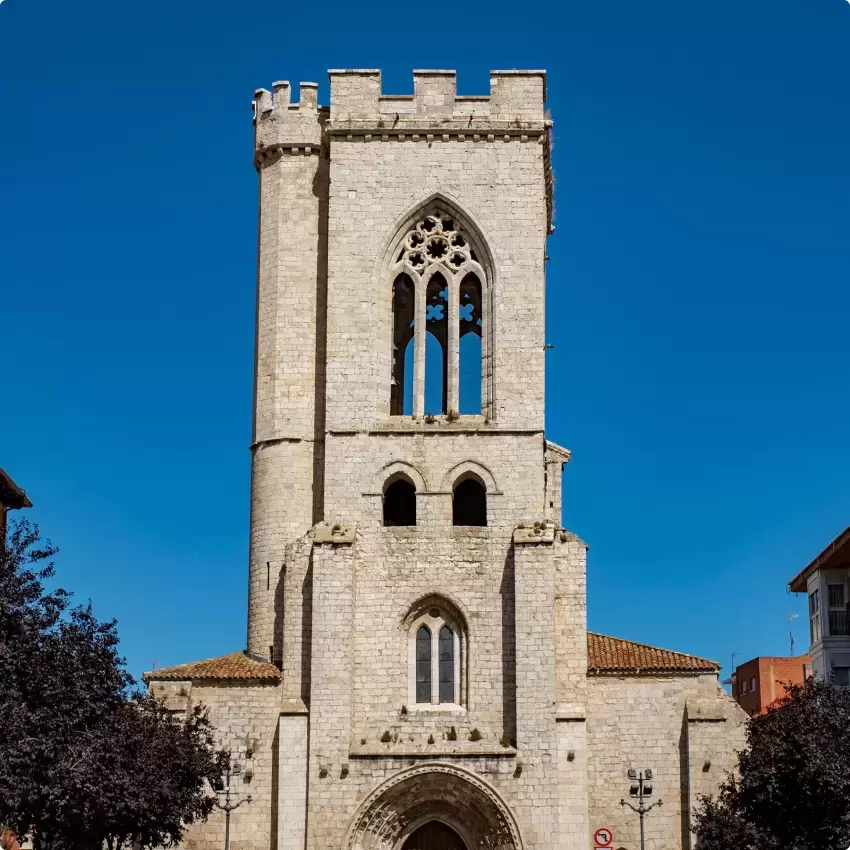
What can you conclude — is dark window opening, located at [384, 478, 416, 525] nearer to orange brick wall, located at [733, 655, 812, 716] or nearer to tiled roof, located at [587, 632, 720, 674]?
tiled roof, located at [587, 632, 720, 674]

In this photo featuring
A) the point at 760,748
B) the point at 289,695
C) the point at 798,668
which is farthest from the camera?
the point at 798,668

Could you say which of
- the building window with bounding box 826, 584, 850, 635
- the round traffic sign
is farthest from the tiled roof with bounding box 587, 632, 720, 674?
the building window with bounding box 826, 584, 850, 635

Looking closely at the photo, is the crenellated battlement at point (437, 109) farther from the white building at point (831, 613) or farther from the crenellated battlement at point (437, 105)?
the white building at point (831, 613)

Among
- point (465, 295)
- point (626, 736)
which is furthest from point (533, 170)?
point (626, 736)

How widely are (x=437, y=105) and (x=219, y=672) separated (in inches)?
582

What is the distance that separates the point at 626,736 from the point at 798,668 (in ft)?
129

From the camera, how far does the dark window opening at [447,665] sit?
38500 mm

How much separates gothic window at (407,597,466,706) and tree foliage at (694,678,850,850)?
6259mm

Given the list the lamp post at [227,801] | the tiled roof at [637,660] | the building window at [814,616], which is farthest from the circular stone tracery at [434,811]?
the building window at [814,616]

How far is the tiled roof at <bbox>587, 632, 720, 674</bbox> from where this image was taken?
3875cm

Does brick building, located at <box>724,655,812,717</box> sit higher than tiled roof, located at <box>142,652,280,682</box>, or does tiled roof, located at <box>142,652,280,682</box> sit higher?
brick building, located at <box>724,655,812,717</box>

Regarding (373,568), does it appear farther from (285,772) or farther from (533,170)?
(533,170)

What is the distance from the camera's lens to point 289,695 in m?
38.2

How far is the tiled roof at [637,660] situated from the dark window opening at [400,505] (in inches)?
208
